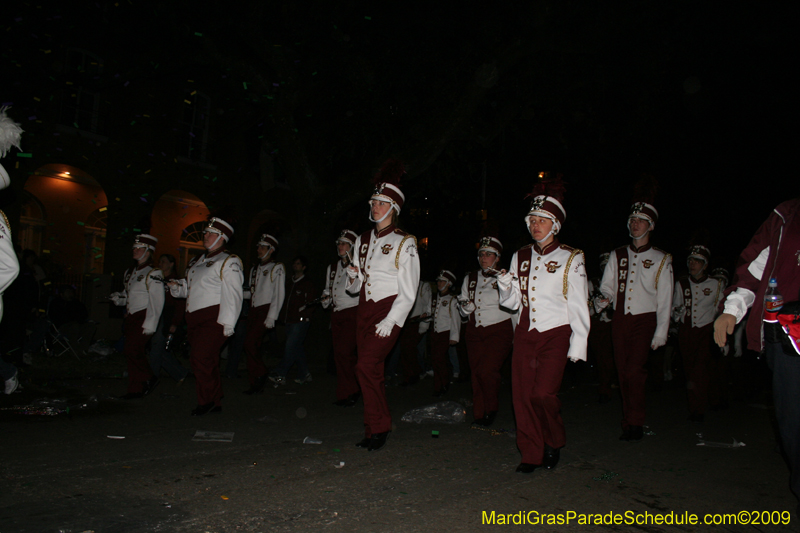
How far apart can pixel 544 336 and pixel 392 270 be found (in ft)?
4.96

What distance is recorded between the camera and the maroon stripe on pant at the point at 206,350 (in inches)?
276

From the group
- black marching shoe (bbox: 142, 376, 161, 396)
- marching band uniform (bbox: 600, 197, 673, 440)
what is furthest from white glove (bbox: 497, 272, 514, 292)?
black marching shoe (bbox: 142, 376, 161, 396)

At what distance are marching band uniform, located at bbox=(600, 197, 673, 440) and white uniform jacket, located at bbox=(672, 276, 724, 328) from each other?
245 centimetres

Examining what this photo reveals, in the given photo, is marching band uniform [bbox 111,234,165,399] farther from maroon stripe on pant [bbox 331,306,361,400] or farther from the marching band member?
the marching band member

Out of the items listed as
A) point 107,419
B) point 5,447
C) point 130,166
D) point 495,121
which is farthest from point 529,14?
point 130,166

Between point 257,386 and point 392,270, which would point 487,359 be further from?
point 257,386

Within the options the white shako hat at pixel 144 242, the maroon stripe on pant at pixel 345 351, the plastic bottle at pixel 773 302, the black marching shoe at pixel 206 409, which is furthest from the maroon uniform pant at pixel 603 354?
the white shako hat at pixel 144 242

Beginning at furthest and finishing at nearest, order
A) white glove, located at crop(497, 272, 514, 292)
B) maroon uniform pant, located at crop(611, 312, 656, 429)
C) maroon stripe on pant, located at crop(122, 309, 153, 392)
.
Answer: maroon stripe on pant, located at crop(122, 309, 153, 392) → maroon uniform pant, located at crop(611, 312, 656, 429) → white glove, located at crop(497, 272, 514, 292)

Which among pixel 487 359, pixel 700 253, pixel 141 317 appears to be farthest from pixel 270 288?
pixel 700 253

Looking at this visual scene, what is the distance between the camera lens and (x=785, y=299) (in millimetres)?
3561

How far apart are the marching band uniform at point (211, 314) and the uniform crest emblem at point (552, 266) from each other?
356 centimetres

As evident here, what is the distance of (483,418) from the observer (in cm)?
711

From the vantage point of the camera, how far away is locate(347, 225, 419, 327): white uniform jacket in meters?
5.64

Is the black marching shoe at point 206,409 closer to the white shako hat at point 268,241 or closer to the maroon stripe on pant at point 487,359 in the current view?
the maroon stripe on pant at point 487,359
